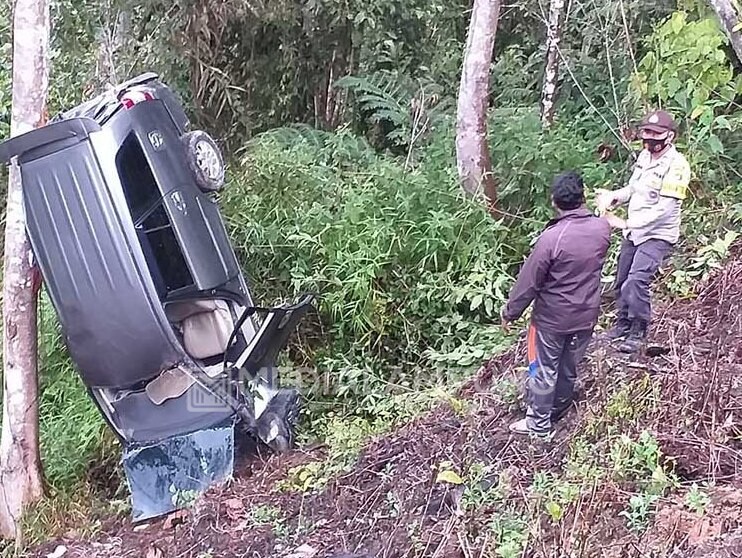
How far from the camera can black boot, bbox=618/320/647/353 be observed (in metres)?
4.59

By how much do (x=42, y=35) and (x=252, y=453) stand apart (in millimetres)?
2805

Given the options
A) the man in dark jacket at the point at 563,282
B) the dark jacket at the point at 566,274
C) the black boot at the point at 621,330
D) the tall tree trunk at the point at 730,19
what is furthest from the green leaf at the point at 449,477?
the tall tree trunk at the point at 730,19

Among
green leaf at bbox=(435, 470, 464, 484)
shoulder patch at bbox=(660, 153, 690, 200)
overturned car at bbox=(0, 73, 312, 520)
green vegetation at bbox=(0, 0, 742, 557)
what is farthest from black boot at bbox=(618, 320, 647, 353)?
overturned car at bbox=(0, 73, 312, 520)

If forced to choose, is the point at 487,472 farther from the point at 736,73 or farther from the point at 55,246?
the point at 736,73

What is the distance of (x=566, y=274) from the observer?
385 cm

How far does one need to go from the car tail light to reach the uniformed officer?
294 centimetres

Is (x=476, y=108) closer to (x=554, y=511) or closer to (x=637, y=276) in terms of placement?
(x=637, y=276)

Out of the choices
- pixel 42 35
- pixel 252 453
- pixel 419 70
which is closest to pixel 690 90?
pixel 419 70

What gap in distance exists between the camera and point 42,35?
191 inches

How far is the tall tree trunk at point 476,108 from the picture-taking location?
6.27 m

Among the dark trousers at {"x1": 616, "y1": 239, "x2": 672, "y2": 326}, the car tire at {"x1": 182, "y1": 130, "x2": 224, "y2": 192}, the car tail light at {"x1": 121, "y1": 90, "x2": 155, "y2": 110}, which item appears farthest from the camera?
the car tire at {"x1": 182, "y1": 130, "x2": 224, "y2": 192}

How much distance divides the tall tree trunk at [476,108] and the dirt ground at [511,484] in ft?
6.33

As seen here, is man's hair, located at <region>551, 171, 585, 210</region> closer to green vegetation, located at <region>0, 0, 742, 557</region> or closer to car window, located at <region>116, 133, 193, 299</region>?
green vegetation, located at <region>0, 0, 742, 557</region>

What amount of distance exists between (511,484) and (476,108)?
3.52 meters
